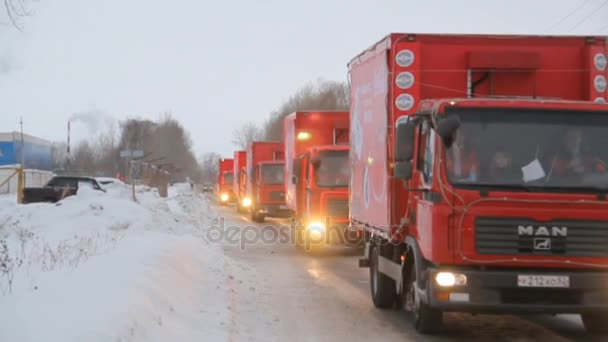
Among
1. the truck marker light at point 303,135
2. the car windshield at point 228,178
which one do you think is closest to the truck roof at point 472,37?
the truck marker light at point 303,135

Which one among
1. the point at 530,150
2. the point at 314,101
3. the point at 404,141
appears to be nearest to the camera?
the point at 530,150

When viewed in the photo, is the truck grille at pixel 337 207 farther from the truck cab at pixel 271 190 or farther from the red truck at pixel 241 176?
the red truck at pixel 241 176

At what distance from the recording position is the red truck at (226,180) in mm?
63156

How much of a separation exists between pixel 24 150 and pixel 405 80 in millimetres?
58416

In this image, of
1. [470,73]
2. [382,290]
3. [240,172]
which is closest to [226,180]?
[240,172]

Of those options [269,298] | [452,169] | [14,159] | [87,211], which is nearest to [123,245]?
[269,298]

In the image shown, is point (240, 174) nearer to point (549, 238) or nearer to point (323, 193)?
point (323, 193)

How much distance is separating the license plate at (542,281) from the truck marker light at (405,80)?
10.2 feet

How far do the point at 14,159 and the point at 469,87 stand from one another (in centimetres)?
5820

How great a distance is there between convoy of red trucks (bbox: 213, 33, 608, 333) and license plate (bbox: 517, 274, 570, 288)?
11 mm

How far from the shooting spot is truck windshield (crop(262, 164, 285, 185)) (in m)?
36.6

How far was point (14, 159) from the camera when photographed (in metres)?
63.8

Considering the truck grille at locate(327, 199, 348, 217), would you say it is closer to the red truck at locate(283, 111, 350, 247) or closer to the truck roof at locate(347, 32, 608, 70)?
the red truck at locate(283, 111, 350, 247)

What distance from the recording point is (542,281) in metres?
8.80
